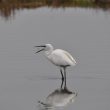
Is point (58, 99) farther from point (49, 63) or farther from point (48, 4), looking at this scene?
point (48, 4)

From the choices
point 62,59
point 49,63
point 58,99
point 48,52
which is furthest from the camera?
point 49,63

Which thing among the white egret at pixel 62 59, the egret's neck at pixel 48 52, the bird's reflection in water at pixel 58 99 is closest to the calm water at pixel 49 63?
the bird's reflection in water at pixel 58 99

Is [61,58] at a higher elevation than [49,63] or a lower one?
higher

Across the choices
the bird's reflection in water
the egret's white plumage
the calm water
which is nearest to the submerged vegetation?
the calm water

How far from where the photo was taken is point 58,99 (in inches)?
446

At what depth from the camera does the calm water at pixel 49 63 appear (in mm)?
11461

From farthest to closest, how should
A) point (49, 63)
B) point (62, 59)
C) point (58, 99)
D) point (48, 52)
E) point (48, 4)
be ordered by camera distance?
point (48, 4) → point (49, 63) → point (48, 52) → point (62, 59) → point (58, 99)

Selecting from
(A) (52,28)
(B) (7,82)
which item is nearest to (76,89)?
(B) (7,82)

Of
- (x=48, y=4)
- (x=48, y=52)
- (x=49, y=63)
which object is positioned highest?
(x=48, y=52)

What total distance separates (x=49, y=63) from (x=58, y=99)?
4039mm

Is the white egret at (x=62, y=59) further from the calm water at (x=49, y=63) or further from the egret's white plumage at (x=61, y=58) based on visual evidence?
the calm water at (x=49, y=63)

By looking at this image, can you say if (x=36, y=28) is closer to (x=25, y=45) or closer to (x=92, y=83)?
(x=25, y=45)

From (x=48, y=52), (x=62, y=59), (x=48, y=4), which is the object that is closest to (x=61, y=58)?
(x=62, y=59)

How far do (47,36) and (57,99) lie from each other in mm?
9533
